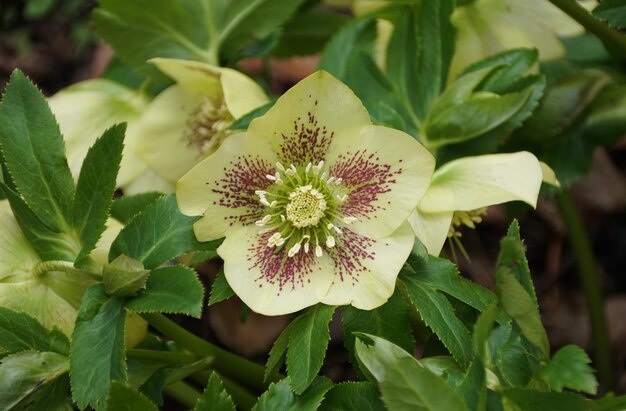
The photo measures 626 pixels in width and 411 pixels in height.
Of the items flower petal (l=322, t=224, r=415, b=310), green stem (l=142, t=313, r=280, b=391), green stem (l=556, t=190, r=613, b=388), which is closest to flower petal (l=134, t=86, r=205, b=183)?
green stem (l=142, t=313, r=280, b=391)

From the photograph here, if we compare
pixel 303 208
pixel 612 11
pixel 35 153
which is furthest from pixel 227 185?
pixel 612 11

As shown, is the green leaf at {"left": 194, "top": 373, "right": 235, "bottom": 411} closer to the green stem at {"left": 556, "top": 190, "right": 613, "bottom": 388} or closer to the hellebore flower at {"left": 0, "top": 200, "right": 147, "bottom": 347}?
the hellebore flower at {"left": 0, "top": 200, "right": 147, "bottom": 347}

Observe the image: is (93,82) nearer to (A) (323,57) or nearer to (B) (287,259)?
(A) (323,57)

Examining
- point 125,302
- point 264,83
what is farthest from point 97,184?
point 264,83

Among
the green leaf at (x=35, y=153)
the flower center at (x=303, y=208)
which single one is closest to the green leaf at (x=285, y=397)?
the flower center at (x=303, y=208)

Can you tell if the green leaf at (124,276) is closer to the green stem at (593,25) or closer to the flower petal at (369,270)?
the flower petal at (369,270)
